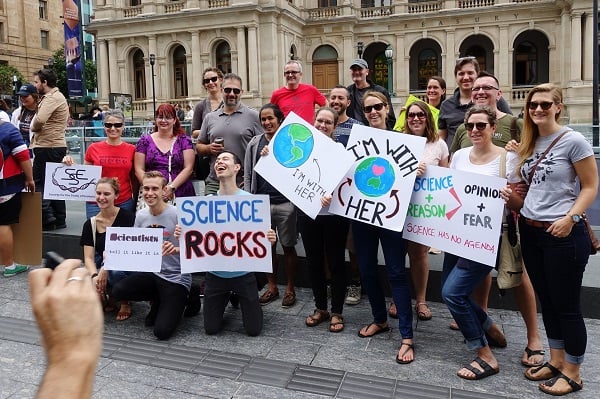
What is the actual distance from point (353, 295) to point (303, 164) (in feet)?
5.71

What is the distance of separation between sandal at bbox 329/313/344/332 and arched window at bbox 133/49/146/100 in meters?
41.9

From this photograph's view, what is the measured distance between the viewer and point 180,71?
4294cm

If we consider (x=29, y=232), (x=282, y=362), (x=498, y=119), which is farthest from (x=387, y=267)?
(x=29, y=232)

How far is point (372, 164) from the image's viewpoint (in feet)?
15.7

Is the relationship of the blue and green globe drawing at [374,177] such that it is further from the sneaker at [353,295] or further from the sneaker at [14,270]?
the sneaker at [14,270]

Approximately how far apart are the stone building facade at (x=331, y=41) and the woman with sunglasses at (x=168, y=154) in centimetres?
3272

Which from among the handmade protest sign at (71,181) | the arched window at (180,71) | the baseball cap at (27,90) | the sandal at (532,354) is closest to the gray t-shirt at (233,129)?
the handmade protest sign at (71,181)

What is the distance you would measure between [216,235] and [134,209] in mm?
1849

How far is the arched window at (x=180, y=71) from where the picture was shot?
139 feet

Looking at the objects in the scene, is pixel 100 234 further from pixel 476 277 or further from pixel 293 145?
pixel 476 277

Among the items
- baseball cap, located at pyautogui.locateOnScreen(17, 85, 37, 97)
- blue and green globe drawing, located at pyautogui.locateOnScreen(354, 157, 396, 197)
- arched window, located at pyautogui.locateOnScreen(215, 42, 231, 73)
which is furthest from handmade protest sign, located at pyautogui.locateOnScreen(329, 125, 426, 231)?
arched window, located at pyautogui.locateOnScreen(215, 42, 231, 73)

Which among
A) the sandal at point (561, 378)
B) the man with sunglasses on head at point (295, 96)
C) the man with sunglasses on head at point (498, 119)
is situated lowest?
the sandal at point (561, 378)

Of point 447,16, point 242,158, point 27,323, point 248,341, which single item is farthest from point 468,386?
point 447,16

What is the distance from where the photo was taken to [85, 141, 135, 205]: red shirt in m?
6.40
